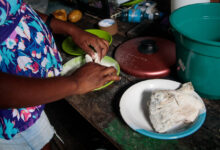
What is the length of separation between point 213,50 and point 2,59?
0.73 m

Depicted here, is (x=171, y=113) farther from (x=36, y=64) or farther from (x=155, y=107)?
(x=36, y=64)

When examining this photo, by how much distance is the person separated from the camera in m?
0.63

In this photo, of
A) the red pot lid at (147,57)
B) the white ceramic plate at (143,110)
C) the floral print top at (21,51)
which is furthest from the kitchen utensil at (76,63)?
the white ceramic plate at (143,110)

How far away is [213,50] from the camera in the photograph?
63cm

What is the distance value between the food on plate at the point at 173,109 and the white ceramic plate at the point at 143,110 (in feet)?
0.08

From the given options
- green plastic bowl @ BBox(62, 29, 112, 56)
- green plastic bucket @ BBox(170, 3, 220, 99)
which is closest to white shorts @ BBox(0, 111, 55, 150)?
green plastic bowl @ BBox(62, 29, 112, 56)

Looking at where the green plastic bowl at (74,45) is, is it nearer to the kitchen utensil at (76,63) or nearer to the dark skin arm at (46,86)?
the kitchen utensil at (76,63)

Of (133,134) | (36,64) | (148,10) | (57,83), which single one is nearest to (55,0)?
(148,10)

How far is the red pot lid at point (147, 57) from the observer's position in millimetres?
965

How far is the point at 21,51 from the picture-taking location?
2.51 feet

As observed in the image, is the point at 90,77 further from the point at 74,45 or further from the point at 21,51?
the point at 74,45

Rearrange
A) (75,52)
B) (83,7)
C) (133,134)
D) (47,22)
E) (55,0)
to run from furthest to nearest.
A: (55,0) < (83,7) < (75,52) < (47,22) < (133,134)

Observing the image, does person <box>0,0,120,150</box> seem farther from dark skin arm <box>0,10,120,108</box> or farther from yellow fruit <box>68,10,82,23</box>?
yellow fruit <box>68,10,82,23</box>

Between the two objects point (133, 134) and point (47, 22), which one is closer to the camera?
point (133, 134)
